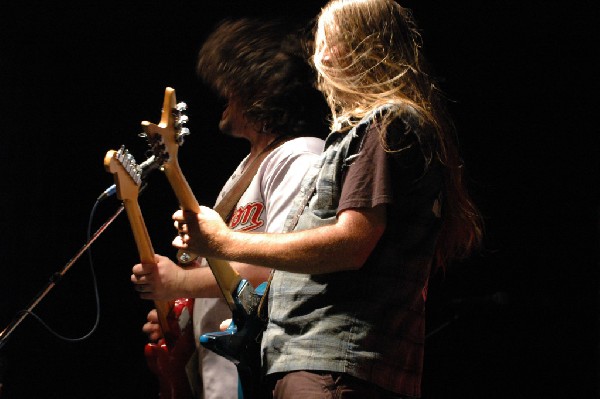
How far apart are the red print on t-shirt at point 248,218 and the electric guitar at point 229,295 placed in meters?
0.23

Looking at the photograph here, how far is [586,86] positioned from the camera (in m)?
3.43

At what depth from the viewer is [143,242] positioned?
6.70 feet

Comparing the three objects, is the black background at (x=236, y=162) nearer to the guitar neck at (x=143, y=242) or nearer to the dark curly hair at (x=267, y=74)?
the dark curly hair at (x=267, y=74)

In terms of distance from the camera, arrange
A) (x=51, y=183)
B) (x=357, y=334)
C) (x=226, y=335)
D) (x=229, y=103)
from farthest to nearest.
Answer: (x=51, y=183), (x=229, y=103), (x=226, y=335), (x=357, y=334)

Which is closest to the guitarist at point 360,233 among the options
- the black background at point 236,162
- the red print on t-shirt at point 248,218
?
the red print on t-shirt at point 248,218

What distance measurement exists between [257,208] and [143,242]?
33 cm

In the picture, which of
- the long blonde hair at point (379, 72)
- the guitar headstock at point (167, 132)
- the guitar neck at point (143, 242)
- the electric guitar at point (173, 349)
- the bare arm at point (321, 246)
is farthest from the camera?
the electric guitar at point (173, 349)

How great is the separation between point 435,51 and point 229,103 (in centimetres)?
137

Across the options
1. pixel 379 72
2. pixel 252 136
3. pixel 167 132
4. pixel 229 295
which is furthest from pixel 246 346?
pixel 252 136

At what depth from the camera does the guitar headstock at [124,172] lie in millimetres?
1768

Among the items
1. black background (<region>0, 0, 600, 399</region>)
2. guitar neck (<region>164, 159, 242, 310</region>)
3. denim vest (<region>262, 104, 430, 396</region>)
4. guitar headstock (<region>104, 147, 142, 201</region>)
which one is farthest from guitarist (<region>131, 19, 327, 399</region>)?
black background (<region>0, 0, 600, 399</region>)

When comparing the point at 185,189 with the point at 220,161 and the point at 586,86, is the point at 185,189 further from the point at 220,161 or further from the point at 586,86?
the point at 586,86

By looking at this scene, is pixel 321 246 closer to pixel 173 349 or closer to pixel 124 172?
pixel 124 172

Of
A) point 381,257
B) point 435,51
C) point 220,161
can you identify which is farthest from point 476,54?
point 381,257
